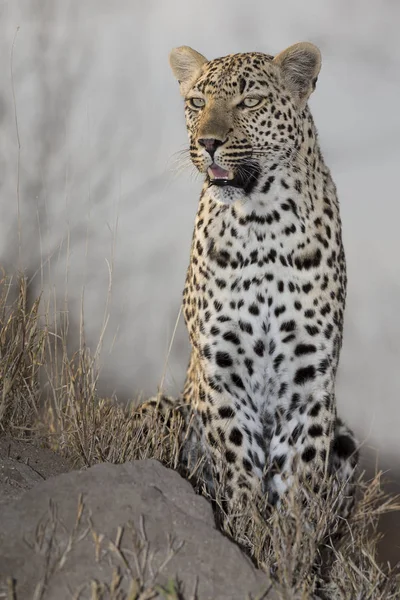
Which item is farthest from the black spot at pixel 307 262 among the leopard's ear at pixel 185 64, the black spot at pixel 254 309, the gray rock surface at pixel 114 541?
the gray rock surface at pixel 114 541

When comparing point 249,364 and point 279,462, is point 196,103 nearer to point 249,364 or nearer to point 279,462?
point 249,364

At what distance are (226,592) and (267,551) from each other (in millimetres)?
747

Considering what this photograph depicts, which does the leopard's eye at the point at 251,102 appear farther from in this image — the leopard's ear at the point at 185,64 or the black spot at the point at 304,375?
the black spot at the point at 304,375

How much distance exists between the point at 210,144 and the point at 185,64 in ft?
2.81

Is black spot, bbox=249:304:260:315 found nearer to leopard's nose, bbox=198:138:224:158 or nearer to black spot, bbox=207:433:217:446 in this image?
black spot, bbox=207:433:217:446

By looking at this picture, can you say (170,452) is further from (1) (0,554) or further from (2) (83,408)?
(1) (0,554)

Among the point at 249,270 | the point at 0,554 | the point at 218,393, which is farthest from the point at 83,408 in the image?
the point at 0,554

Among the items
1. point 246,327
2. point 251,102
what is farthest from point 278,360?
point 251,102

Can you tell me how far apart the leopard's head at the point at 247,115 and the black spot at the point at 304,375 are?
3.08 feet

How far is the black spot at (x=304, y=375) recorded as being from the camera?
16.2ft

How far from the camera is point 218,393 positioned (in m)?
4.99

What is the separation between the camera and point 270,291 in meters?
4.91

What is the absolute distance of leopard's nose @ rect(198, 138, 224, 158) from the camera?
15.2ft

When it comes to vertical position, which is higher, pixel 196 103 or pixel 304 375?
pixel 196 103
